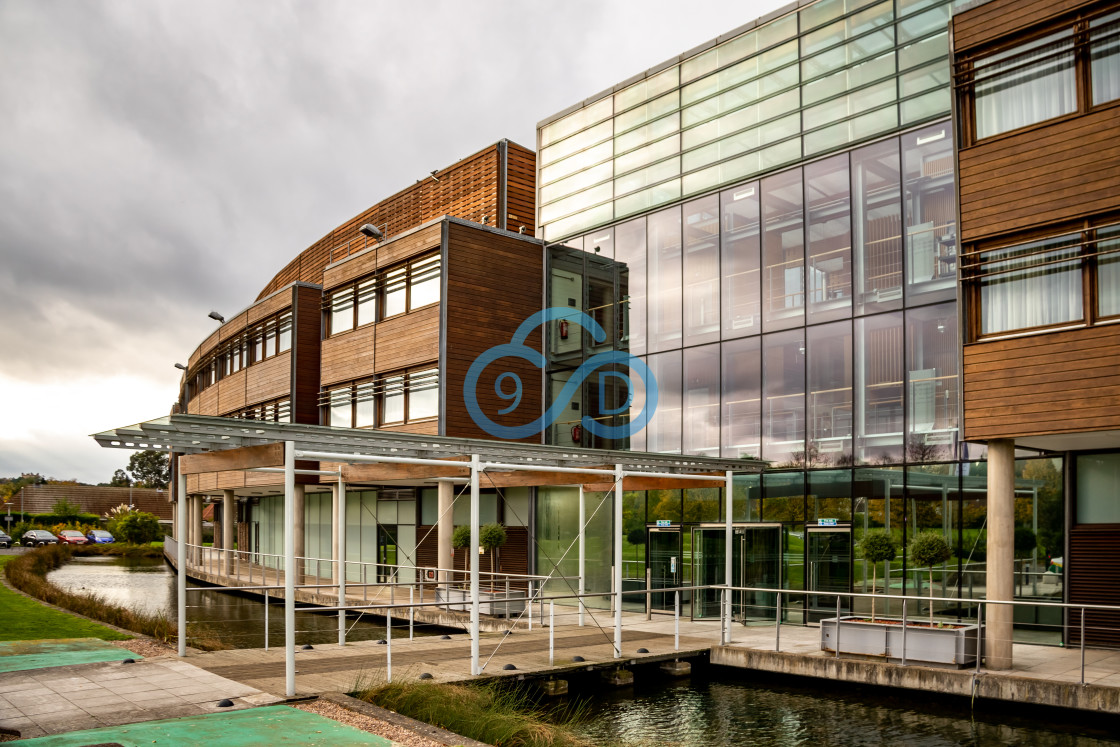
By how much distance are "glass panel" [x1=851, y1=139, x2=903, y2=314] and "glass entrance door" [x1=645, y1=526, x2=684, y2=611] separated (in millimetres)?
7068

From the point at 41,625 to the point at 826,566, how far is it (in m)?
15.3

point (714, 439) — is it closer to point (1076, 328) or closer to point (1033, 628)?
point (1033, 628)

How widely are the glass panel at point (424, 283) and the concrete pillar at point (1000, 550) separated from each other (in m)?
15.1

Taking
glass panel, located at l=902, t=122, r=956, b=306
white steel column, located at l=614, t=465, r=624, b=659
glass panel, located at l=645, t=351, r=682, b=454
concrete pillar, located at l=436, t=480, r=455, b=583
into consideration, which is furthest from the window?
glass panel, located at l=902, t=122, r=956, b=306

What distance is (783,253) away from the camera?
20.4 meters

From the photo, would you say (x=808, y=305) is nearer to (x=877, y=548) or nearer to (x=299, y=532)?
(x=877, y=548)

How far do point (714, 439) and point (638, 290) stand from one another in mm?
4759

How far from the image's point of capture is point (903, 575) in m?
17.2

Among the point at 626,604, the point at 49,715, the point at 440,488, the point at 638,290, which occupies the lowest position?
the point at 626,604

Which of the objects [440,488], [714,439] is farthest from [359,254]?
[714,439]

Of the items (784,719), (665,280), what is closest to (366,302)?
(665,280)

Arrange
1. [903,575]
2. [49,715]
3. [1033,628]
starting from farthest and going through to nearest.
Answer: [903,575]
[1033,628]
[49,715]

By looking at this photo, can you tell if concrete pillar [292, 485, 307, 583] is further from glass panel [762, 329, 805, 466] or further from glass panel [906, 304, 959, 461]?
glass panel [906, 304, 959, 461]

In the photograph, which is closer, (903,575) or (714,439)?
(903,575)
